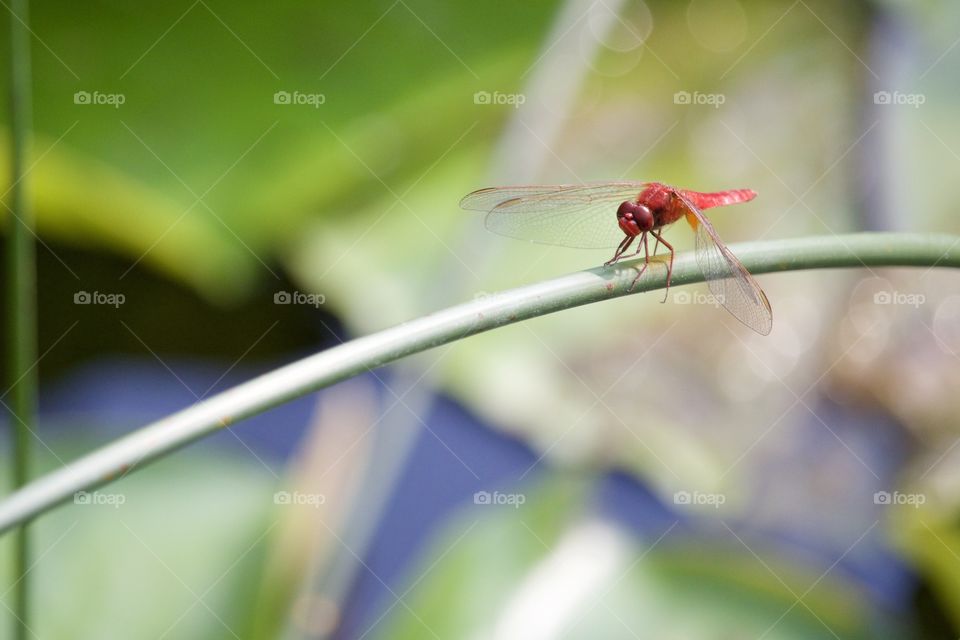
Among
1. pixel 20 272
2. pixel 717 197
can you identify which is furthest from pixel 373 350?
pixel 717 197

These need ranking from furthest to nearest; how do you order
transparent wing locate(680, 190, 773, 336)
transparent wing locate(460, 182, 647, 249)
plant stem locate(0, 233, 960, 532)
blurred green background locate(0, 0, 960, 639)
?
blurred green background locate(0, 0, 960, 639) → transparent wing locate(460, 182, 647, 249) → transparent wing locate(680, 190, 773, 336) → plant stem locate(0, 233, 960, 532)

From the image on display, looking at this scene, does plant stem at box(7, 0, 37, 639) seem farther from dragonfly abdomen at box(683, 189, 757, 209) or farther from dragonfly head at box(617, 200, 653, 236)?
dragonfly abdomen at box(683, 189, 757, 209)

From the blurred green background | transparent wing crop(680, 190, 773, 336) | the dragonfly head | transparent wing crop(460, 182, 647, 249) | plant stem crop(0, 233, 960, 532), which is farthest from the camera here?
the blurred green background

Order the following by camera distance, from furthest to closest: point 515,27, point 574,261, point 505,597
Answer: point 515,27 → point 574,261 → point 505,597

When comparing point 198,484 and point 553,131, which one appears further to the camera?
point 553,131

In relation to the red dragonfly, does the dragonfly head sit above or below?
below

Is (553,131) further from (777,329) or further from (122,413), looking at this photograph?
(122,413)

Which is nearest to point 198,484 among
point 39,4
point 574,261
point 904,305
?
point 574,261

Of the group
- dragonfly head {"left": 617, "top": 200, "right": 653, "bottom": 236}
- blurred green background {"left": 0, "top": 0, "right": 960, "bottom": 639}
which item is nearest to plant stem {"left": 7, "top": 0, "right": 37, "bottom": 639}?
blurred green background {"left": 0, "top": 0, "right": 960, "bottom": 639}

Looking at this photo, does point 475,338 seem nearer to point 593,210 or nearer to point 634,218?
point 593,210
